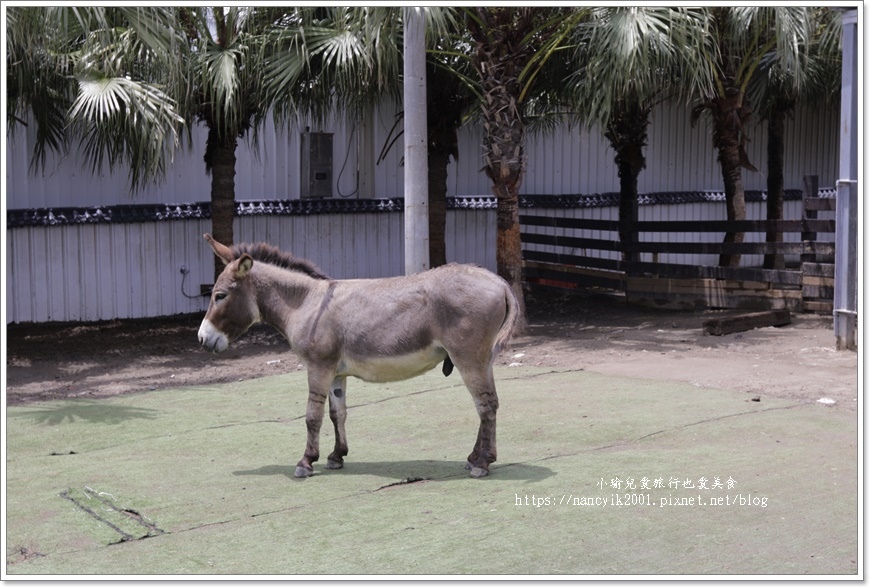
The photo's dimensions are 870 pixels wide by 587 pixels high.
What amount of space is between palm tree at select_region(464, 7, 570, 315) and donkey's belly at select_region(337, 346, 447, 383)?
5930mm

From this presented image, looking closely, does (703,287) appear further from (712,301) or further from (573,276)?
(573,276)

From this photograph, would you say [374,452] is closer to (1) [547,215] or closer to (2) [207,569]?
Answer: (2) [207,569]

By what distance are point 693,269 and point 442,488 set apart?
Answer: 9.67 m

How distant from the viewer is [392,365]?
7.34 meters

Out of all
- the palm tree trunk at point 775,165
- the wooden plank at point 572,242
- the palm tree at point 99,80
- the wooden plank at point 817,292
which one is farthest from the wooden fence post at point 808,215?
the palm tree at point 99,80

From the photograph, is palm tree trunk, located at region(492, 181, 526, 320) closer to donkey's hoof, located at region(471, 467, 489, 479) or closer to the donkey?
the donkey

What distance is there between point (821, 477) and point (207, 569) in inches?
160

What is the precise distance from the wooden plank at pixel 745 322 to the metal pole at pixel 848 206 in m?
1.56

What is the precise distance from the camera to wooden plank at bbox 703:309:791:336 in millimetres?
13016

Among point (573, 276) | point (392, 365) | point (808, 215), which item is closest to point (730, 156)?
point (808, 215)

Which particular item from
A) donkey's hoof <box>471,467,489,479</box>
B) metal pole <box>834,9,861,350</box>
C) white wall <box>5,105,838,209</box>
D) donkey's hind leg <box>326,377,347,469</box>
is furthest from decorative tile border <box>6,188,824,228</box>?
donkey's hoof <box>471,467,489,479</box>

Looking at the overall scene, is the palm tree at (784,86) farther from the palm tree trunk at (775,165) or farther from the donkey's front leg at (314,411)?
the donkey's front leg at (314,411)

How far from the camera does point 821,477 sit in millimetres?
6812

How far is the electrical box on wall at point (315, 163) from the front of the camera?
16906mm
